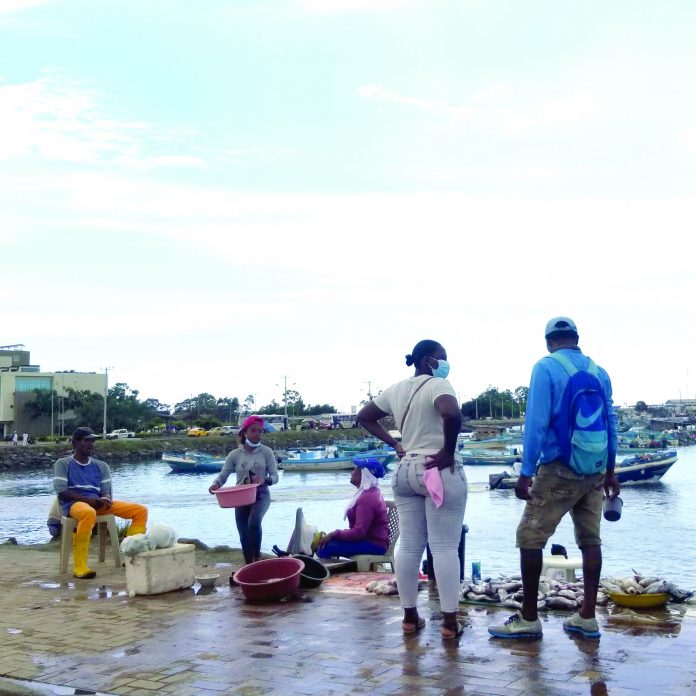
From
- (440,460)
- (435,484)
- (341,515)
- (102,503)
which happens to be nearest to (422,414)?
(440,460)

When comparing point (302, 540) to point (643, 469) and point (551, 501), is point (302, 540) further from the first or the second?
point (643, 469)

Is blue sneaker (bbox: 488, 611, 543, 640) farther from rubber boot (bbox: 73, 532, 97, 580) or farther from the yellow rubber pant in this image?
the yellow rubber pant

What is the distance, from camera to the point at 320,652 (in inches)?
189

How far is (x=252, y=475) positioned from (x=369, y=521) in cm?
120

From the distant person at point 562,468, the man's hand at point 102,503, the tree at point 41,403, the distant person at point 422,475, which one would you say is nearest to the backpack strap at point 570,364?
the distant person at point 562,468

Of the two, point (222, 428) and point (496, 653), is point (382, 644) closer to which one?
point (496, 653)

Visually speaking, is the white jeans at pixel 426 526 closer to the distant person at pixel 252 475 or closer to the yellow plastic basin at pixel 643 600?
the yellow plastic basin at pixel 643 600

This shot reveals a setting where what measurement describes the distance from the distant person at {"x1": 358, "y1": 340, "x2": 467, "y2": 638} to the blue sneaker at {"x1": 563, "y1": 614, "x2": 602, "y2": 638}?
625 mm

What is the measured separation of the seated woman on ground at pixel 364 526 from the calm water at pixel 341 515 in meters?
7.07

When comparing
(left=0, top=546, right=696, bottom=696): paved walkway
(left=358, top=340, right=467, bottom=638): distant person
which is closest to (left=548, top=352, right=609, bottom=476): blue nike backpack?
(left=358, top=340, right=467, bottom=638): distant person

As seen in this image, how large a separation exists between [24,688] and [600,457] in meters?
3.19

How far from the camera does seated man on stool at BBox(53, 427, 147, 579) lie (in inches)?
322

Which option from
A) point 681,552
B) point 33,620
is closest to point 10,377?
point 681,552

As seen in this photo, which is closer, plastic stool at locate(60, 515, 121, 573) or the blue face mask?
the blue face mask
